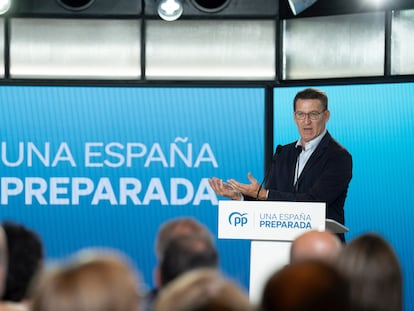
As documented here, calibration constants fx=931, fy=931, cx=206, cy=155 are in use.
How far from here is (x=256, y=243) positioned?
638 cm

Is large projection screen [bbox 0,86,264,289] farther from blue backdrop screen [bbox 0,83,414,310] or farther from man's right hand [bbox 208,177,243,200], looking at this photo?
man's right hand [bbox 208,177,243,200]

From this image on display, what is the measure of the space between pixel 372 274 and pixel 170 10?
22.7ft

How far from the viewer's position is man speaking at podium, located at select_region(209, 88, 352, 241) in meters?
8.24

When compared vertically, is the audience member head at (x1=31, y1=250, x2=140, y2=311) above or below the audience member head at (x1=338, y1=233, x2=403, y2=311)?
above

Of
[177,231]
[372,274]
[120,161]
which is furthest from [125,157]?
[372,274]

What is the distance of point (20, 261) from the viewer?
2.92 metres

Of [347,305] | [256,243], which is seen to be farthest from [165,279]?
[256,243]

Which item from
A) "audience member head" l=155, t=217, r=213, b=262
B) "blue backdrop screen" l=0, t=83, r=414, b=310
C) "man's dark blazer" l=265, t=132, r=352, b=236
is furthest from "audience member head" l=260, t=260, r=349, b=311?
"blue backdrop screen" l=0, t=83, r=414, b=310

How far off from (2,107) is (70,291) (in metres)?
7.66

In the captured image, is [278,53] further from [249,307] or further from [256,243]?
[249,307]

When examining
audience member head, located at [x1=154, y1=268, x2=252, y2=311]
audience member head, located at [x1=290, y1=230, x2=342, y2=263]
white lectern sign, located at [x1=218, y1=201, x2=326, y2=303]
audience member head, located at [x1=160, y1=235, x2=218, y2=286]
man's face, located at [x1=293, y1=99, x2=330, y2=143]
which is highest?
man's face, located at [x1=293, y1=99, x2=330, y2=143]

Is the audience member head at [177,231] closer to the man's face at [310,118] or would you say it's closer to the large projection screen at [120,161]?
the man's face at [310,118]

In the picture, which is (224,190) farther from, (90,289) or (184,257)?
(90,289)

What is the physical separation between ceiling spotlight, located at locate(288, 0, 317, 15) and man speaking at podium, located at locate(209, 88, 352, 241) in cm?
76
